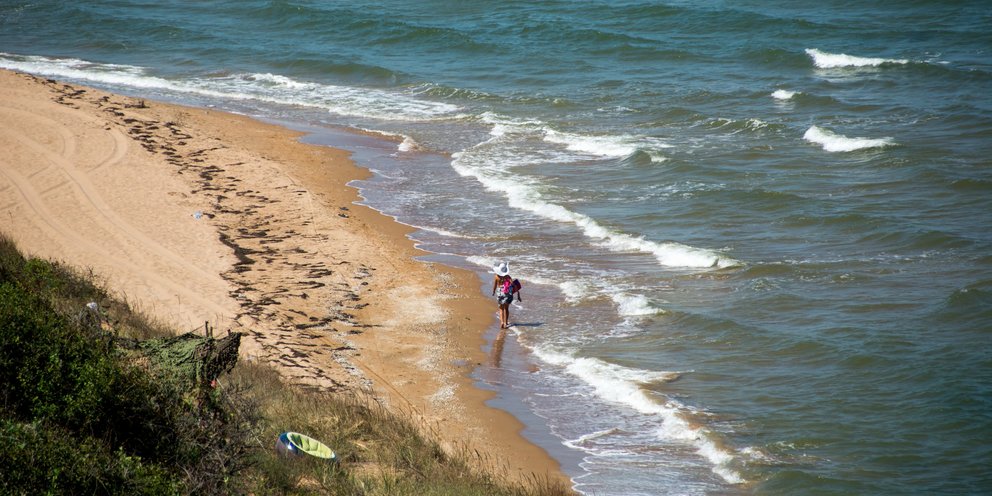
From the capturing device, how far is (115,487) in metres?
5.37

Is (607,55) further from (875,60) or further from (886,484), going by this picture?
(886,484)

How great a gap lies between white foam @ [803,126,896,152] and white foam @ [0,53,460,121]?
1130 cm

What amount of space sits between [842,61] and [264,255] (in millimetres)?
25387

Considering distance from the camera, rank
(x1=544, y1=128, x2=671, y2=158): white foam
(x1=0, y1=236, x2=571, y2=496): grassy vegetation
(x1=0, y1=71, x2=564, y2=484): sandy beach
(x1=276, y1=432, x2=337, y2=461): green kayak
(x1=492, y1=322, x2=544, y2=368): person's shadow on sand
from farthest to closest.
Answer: (x1=544, y1=128, x2=671, y2=158): white foam, (x1=492, y1=322, x2=544, y2=368): person's shadow on sand, (x1=0, y1=71, x2=564, y2=484): sandy beach, (x1=276, y1=432, x2=337, y2=461): green kayak, (x1=0, y1=236, x2=571, y2=496): grassy vegetation

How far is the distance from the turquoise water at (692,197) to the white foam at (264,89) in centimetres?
18

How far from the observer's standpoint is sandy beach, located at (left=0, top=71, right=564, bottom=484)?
39.1ft

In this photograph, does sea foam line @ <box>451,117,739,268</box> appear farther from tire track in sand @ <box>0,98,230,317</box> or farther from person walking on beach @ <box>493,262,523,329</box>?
tire track in sand @ <box>0,98,230,317</box>

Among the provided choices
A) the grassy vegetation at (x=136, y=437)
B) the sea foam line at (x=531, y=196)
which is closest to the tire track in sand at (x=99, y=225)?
the grassy vegetation at (x=136, y=437)

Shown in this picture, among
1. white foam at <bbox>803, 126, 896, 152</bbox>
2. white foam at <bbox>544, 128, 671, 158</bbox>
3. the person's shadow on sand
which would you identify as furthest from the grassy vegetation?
white foam at <bbox>803, 126, 896, 152</bbox>

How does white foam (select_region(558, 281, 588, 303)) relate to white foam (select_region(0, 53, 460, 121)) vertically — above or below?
below

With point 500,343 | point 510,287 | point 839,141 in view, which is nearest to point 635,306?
point 510,287

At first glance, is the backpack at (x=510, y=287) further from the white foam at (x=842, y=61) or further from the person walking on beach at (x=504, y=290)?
the white foam at (x=842, y=61)

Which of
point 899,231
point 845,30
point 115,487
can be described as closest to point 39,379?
point 115,487

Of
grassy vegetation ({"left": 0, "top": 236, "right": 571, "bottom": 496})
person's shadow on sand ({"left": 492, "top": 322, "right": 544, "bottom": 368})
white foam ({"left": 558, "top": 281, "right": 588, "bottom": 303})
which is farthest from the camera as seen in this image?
white foam ({"left": 558, "top": 281, "right": 588, "bottom": 303})
